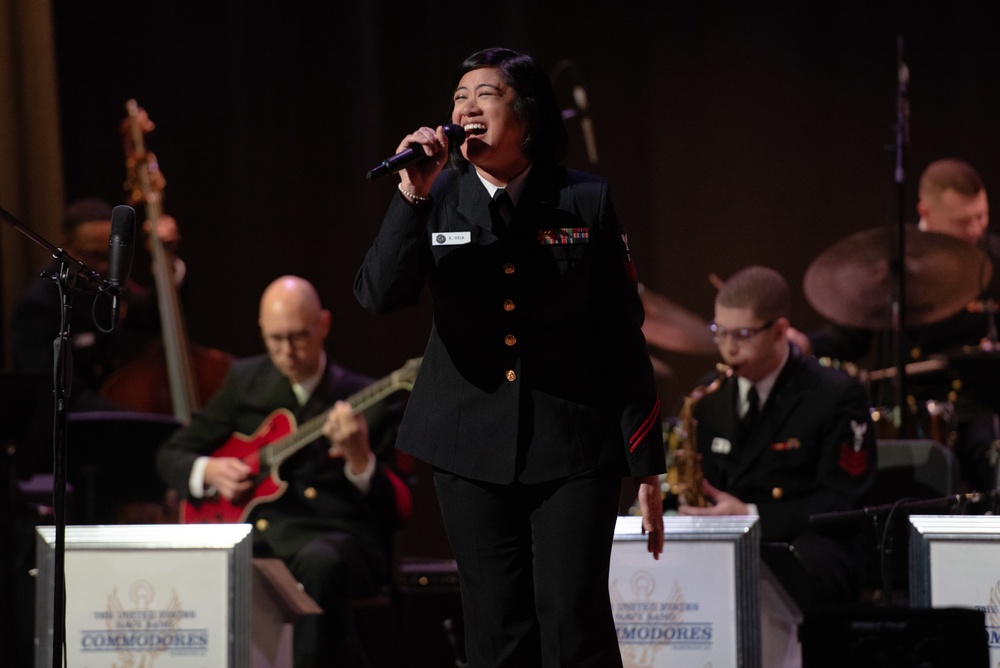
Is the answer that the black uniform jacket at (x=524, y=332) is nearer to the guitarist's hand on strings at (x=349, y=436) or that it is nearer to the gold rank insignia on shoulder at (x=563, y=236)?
the gold rank insignia on shoulder at (x=563, y=236)

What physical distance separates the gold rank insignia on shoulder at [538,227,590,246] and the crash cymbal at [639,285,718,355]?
2766mm

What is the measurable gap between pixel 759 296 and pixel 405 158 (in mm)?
2207

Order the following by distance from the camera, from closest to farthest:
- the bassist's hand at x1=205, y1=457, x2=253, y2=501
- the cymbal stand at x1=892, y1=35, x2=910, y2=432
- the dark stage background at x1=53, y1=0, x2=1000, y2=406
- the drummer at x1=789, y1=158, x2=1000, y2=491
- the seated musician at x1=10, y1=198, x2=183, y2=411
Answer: the bassist's hand at x1=205, y1=457, x2=253, y2=501 → the cymbal stand at x1=892, y1=35, x2=910, y2=432 → the drummer at x1=789, y1=158, x2=1000, y2=491 → the seated musician at x1=10, y1=198, x2=183, y2=411 → the dark stage background at x1=53, y1=0, x2=1000, y2=406

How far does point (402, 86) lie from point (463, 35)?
37 centimetres

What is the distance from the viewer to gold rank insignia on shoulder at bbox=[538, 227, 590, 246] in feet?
8.16

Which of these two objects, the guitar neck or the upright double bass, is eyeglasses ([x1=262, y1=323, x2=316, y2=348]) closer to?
the guitar neck

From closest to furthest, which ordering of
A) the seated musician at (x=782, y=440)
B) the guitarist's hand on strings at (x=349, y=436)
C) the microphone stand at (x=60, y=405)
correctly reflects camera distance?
the microphone stand at (x=60, y=405) → the seated musician at (x=782, y=440) → the guitarist's hand on strings at (x=349, y=436)

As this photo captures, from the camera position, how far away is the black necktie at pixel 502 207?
2508 millimetres

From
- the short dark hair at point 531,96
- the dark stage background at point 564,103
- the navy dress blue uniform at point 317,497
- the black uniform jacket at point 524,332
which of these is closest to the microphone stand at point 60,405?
the black uniform jacket at point 524,332

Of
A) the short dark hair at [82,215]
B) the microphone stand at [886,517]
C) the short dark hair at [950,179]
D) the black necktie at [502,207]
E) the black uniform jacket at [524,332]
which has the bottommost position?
the microphone stand at [886,517]

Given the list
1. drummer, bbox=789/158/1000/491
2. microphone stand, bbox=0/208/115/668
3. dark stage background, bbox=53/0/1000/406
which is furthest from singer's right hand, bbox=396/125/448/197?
dark stage background, bbox=53/0/1000/406

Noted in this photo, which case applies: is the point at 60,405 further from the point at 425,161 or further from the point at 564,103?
the point at 564,103

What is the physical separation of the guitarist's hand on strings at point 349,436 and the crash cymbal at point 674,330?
4.38 feet

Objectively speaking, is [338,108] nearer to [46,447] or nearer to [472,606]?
[46,447]
